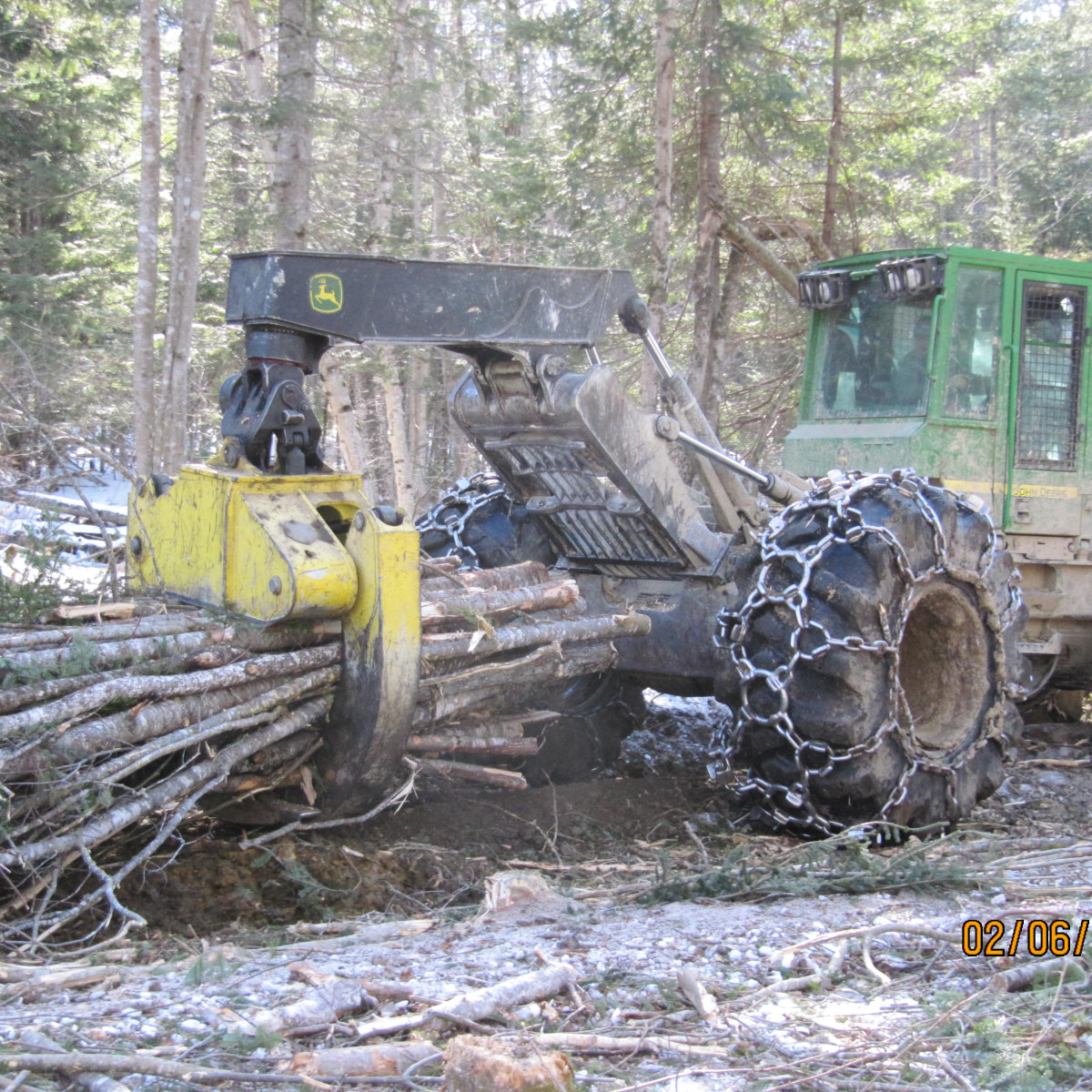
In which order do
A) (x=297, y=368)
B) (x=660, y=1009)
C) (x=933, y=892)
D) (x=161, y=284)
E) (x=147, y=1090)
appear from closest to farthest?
1. (x=147, y=1090)
2. (x=660, y=1009)
3. (x=933, y=892)
4. (x=297, y=368)
5. (x=161, y=284)

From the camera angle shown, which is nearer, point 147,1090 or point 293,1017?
point 147,1090

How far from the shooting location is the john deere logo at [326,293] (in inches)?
185

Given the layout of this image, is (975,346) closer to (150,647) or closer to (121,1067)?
(150,647)

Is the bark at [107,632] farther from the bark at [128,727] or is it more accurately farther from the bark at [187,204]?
the bark at [187,204]

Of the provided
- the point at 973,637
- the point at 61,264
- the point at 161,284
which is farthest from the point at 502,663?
the point at 161,284

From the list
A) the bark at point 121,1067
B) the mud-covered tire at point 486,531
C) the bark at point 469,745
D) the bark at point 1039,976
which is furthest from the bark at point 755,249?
the bark at point 121,1067

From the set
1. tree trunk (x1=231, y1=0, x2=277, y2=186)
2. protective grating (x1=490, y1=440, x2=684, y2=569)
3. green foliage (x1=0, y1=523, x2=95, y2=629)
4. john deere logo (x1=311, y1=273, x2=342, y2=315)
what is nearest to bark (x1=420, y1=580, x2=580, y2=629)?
protective grating (x1=490, y1=440, x2=684, y2=569)

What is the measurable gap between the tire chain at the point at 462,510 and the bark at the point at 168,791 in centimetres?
202

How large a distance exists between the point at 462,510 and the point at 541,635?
1759 mm

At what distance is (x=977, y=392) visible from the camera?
7.22 m

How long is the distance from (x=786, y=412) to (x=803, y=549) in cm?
1228

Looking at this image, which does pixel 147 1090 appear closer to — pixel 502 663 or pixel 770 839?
pixel 502 663

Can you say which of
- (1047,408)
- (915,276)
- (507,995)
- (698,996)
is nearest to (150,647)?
(507,995)

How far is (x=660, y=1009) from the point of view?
10.3 feet
